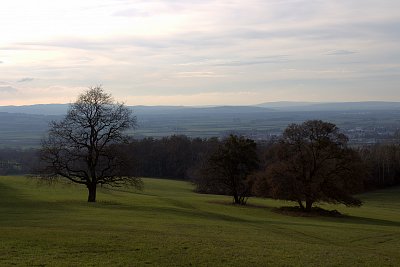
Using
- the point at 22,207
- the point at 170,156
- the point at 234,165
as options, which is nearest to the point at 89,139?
the point at 22,207

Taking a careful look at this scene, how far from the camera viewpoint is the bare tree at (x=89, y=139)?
131 ft

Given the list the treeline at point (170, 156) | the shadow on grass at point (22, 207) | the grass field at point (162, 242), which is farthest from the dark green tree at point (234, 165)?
the treeline at point (170, 156)

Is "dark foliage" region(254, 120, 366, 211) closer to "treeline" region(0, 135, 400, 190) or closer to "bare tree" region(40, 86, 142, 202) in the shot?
"bare tree" region(40, 86, 142, 202)

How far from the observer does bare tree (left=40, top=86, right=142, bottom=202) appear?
1576 inches

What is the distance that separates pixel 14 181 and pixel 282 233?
43857 millimetres

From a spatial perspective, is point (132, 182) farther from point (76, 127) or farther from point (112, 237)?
point (112, 237)

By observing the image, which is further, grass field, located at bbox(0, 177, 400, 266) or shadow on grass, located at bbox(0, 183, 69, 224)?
shadow on grass, located at bbox(0, 183, 69, 224)

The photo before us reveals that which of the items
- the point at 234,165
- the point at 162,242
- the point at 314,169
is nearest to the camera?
the point at 162,242

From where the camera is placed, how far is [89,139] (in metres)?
40.8

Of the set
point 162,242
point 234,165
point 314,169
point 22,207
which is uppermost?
point 314,169

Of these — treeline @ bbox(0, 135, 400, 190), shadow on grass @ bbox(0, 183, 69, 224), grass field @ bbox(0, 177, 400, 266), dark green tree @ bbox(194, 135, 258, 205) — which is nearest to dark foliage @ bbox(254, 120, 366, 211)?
dark green tree @ bbox(194, 135, 258, 205)

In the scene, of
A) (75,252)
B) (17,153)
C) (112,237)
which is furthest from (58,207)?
(17,153)

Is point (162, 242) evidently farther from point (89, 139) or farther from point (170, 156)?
point (170, 156)

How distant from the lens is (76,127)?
40906 mm
